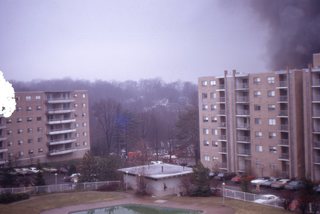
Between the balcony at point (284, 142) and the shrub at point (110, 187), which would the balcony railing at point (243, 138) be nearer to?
the balcony at point (284, 142)

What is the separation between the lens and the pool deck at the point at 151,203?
17.7 meters

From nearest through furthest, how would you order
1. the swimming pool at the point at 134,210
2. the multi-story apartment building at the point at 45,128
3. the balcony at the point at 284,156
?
the swimming pool at the point at 134,210 < the balcony at the point at 284,156 < the multi-story apartment building at the point at 45,128

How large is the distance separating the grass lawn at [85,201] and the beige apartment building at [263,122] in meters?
7.40

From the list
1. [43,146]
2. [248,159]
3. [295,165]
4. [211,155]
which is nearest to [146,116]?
[43,146]

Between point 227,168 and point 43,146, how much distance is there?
1821 cm

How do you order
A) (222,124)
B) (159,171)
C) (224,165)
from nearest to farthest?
(159,171) → (224,165) → (222,124)

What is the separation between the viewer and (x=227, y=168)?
96.4 feet

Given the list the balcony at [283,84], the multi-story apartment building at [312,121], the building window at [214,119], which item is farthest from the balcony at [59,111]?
the multi-story apartment building at [312,121]

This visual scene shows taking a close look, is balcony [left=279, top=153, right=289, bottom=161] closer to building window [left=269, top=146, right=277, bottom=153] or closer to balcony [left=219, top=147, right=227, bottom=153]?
building window [left=269, top=146, right=277, bottom=153]

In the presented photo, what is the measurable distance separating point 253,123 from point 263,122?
0.79 m

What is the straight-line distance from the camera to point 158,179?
71.9ft

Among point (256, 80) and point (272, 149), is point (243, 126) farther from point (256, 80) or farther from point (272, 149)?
point (256, 80)

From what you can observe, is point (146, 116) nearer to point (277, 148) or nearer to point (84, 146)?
point (84, 146)

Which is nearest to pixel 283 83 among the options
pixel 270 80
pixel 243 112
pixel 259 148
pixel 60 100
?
pixel 270 80
